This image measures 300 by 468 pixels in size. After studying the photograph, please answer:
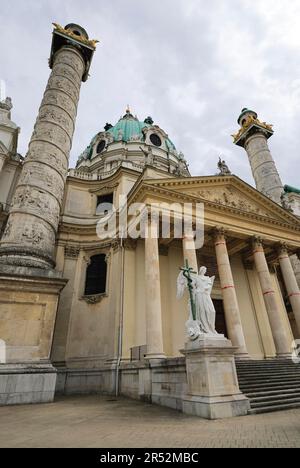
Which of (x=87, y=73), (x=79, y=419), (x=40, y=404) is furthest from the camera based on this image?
(x=87, y=73)

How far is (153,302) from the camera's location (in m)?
10.9

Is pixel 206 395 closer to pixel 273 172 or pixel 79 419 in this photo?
pixel 79 419

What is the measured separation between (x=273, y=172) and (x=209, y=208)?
50.3 feet

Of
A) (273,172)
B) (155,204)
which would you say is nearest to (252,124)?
(273,172)

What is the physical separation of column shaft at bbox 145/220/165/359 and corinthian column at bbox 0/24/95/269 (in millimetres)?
4090

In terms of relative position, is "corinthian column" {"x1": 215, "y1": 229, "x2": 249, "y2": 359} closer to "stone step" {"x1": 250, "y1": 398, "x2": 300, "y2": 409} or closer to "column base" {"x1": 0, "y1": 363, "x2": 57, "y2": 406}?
"stone step" {"x1": 250, "y1": 398, "x2": 300, "y2": 409}

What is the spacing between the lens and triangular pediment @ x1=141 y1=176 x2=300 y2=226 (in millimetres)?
14336

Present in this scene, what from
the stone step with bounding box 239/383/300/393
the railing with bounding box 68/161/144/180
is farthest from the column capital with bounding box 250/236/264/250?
the railing with bounding box 68/161/144/180

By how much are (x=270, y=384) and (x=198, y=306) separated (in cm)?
374

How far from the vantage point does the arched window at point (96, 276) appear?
15.9 m

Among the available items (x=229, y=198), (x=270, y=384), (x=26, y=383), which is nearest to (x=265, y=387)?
(x=270, y=384)

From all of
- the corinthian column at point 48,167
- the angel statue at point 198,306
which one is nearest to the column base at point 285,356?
the angel statue at point 198,306

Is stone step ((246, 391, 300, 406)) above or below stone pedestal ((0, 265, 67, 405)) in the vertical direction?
below
